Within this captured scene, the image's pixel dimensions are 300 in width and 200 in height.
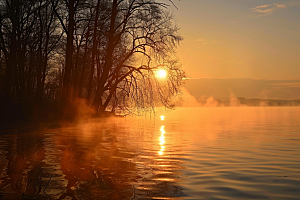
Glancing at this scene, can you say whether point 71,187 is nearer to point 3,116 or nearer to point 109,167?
point 109,167

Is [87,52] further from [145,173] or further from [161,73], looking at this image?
[145,173]

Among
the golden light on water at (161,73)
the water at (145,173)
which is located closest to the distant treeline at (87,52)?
the golden light on water at (161,73)

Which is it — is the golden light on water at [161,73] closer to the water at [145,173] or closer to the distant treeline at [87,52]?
the distant treeline at [87,52]

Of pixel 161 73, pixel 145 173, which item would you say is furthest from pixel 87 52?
pixel 145 173

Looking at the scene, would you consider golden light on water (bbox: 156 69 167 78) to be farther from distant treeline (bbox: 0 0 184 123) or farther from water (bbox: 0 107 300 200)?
water (bbox: 0 107 300 200)

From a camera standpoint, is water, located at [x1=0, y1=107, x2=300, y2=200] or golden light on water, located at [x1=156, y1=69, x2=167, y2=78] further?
golden light on water, located at [x1=156, y1=69, x2=167, y2=78]

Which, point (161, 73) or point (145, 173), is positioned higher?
point (161, 73)

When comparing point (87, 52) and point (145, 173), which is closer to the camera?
point (145, 173)

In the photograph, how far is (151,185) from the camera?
18.7 feet

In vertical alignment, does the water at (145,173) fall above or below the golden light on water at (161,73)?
below

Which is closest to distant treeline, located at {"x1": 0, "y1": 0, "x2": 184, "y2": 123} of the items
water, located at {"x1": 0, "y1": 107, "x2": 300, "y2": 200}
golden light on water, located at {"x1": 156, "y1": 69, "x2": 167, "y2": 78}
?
golden light on water, located at {"x1": 156, "y1": 69, "x2": 167, "y2": 78}

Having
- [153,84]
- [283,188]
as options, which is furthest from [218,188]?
[153,84]

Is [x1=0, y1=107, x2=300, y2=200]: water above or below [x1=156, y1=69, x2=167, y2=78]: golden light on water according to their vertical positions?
below

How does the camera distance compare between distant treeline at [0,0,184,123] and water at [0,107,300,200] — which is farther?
distant treeline at [0,0,184,123]
